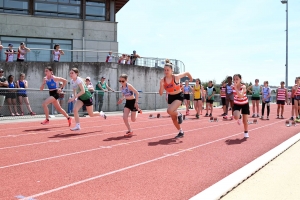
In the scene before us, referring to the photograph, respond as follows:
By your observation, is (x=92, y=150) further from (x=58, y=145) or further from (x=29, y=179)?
(x=29, y=179)

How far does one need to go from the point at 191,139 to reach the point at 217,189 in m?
4.96

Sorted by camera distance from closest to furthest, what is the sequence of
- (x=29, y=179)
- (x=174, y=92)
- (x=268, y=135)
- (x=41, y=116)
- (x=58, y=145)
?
1. (x=29, y=179)
2. (x=58, y=145)
3. (x=174, y=92)
4. (x=268, y=135)
5. (x=41, y=116)

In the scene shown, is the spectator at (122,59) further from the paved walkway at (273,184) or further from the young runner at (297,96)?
the paved walkway at (273,184)

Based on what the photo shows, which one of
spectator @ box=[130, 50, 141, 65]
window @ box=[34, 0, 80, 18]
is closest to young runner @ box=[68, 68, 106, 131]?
spectator @ box=[130, 50, 141, 65]

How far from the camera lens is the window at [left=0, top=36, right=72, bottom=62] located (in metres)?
19.8

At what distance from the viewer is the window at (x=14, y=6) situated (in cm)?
2498

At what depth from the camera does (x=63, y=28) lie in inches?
1041

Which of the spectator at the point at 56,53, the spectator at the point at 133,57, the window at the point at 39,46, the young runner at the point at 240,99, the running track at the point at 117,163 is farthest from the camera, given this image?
the spectator at the point at 133,57

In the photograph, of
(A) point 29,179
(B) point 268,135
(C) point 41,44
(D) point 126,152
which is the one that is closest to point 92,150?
(D) point 126,152

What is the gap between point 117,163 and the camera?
602 centimetres

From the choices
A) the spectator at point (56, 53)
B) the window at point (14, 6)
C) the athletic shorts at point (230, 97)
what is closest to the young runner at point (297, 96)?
the athletic shorts at point (230, 97)

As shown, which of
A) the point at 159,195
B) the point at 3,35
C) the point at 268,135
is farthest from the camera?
the point at 3,35

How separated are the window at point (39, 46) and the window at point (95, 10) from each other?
2.81 m

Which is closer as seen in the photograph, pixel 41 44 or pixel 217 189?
pixel 217 189
